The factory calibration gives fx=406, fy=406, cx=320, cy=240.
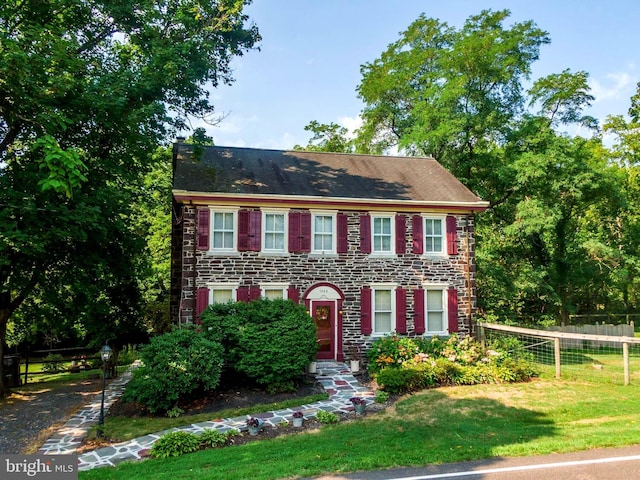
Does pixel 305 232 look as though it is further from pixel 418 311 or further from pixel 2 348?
pixel 2 348

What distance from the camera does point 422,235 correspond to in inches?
558

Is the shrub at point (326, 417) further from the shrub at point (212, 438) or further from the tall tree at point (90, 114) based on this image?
the tall tree at point (90, 114)

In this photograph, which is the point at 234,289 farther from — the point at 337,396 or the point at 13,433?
the point at 13,433

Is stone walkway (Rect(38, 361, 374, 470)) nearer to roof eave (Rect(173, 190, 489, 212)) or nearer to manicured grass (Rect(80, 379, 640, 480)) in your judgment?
manicured grass (Rect(80, 379, 640, 480))

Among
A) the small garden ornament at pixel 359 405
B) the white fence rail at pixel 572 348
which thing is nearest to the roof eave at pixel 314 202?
the white fence rail at pixel 572 348

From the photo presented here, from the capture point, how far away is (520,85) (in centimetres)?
2173

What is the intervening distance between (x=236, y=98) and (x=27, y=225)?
28.0 ft

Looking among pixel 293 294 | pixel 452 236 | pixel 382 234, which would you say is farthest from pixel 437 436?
pixel 452 236

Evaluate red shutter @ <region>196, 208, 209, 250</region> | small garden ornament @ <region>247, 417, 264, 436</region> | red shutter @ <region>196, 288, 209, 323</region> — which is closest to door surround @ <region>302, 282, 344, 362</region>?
red shutter @ <region>196, 288, 209, 323</region>

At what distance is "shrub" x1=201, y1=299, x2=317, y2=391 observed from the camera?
1063 centimetres

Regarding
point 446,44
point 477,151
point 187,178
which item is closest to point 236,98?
point 187,178

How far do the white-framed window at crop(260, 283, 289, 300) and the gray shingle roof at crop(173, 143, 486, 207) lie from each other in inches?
120

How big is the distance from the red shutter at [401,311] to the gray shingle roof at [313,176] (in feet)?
10.8

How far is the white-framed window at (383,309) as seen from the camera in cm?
1364
